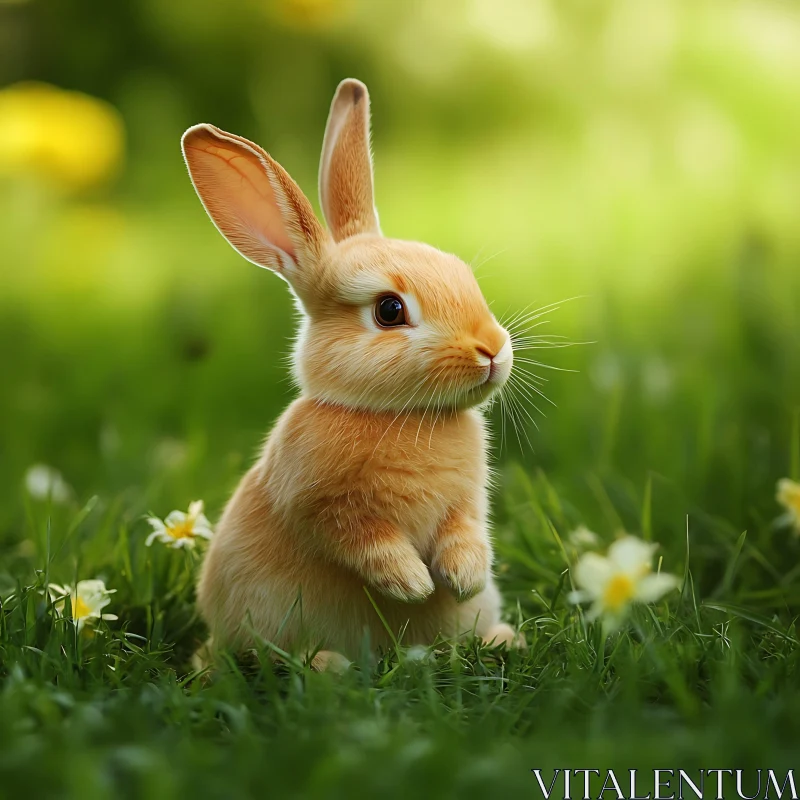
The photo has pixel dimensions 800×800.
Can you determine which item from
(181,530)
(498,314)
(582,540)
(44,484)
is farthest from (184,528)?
(498,314)

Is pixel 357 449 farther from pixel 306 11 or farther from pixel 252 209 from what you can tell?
pixel 306 11

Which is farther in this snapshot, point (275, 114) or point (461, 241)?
point (275, 114)

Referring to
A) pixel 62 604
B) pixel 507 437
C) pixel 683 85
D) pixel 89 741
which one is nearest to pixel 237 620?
pixel 62 604

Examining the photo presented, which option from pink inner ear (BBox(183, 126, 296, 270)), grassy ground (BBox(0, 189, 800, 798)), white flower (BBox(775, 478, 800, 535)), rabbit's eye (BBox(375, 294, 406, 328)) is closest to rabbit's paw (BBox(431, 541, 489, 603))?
grassy ground (BBox(0, 189, 800, 798))

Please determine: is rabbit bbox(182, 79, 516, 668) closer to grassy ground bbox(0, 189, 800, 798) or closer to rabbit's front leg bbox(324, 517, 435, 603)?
rabbit's front leg bbox(324, 517, 435, 603)

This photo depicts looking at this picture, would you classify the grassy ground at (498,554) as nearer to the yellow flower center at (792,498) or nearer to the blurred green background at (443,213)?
the blurred green background at (443,213)

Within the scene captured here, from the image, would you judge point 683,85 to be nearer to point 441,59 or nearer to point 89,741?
point 441,59

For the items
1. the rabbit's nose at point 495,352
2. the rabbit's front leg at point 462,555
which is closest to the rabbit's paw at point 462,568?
the rabbit's front leg at point 462,555
